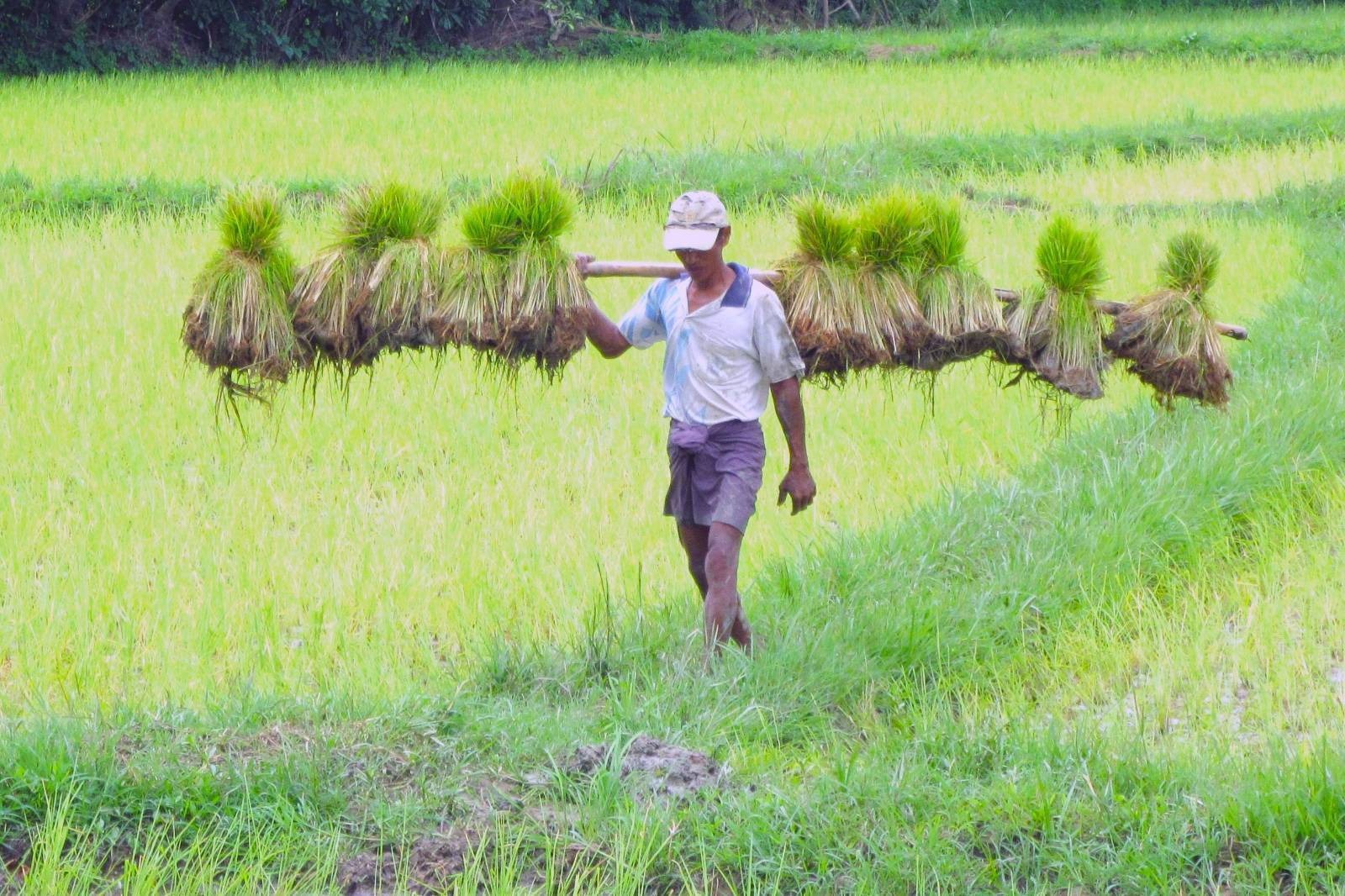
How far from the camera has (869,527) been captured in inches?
195

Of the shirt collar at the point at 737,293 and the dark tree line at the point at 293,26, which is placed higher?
the dark tree line at the point at 293,26

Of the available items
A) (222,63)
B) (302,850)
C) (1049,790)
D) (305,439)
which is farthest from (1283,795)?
(222,63)

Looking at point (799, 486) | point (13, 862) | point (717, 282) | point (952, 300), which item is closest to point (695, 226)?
point (717, 282)

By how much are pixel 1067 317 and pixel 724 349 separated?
0.96 meters

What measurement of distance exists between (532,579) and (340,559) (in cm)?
63

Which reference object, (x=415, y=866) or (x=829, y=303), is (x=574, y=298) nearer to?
(x=829, y=303)

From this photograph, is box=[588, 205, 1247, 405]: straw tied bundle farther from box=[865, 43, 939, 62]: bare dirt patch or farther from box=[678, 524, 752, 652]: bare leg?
box=[865, 43, 939, 62]: bare dirt patch

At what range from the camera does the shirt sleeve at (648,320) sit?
3756mm

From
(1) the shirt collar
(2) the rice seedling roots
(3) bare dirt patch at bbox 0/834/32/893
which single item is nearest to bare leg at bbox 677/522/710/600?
(1) the shirt collar

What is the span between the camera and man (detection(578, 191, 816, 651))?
361 centimetres

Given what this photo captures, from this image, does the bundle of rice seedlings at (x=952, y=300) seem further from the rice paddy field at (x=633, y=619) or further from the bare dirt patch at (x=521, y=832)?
the bare dirt patch at (x=521, y=832)

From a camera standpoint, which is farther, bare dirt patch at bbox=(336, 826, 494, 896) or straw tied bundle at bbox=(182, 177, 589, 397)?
straw tied bundle at bbox=(182, 177, 589, 397)

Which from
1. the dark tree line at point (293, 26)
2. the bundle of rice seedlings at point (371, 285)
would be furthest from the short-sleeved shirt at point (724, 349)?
the dark tree line at point (293, 26)

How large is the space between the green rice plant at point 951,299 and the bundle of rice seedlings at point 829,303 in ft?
0.46
